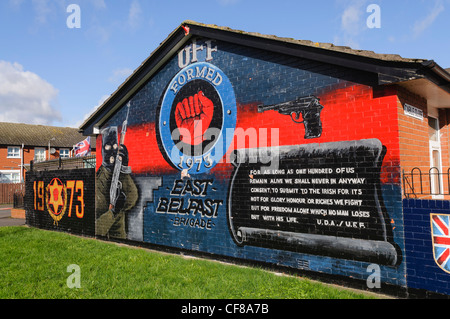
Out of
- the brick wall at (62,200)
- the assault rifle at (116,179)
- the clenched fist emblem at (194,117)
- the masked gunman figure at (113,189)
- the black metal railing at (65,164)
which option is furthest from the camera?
the black metal railing at (65,164)

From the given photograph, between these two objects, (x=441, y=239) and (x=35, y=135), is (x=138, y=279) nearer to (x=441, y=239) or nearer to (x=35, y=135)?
(x=441, y=239)

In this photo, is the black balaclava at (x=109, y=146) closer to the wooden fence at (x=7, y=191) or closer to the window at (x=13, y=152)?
the wooden fence at (x=7, y=191)

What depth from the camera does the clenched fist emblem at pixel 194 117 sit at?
8.17m

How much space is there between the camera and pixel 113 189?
10539mm

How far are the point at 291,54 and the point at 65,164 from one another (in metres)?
10.4

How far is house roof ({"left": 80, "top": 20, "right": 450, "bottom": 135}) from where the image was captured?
17.6ft

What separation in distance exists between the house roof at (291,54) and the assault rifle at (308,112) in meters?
0.82

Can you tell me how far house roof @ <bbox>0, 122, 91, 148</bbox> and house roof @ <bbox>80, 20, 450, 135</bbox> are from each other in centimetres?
3125

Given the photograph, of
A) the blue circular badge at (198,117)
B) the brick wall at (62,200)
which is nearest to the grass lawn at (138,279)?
the blue circular badge at (198,117)

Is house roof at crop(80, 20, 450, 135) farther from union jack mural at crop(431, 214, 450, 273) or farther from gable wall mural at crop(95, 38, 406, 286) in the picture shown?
union jack mural at crop(431, 214, 450, 273)

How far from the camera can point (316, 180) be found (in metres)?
6.30

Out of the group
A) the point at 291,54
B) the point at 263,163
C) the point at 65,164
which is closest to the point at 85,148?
the point at 65,164
